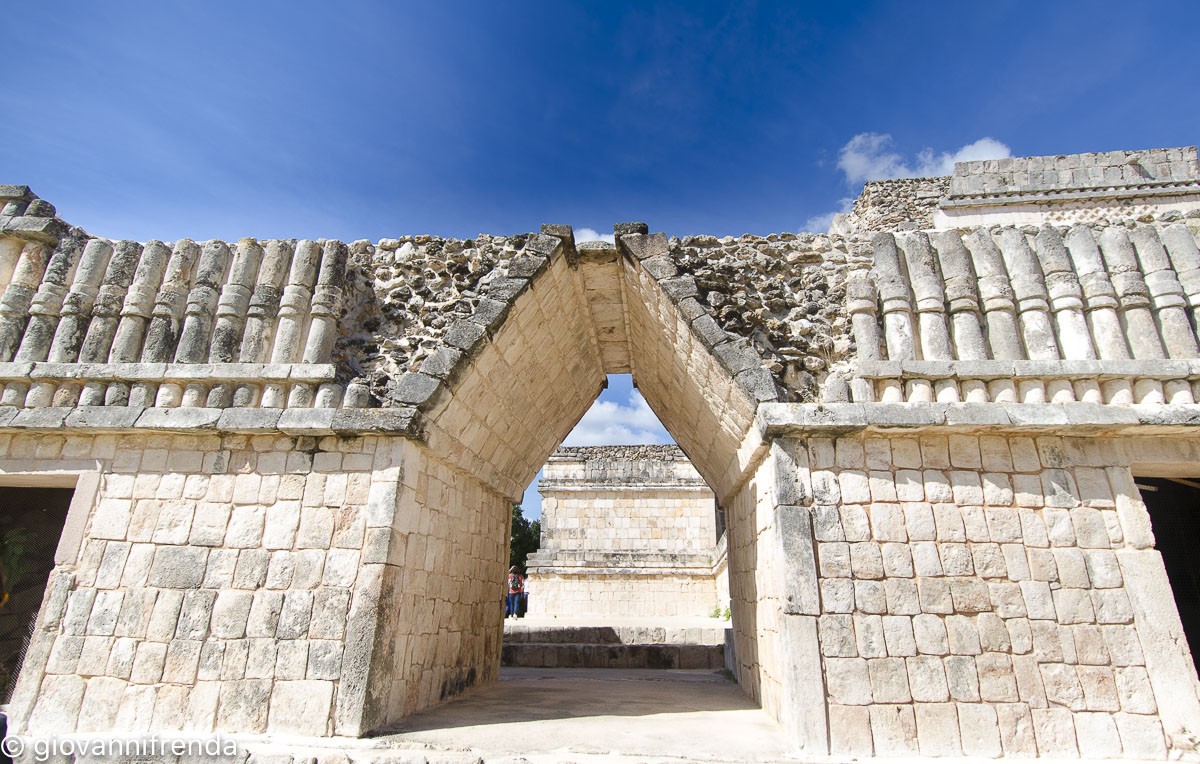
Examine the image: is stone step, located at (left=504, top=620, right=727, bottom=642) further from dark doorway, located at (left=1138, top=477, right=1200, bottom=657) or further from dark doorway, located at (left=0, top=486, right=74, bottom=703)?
dark doorway, located at (left=0, top=486, right=74, bottom=703)

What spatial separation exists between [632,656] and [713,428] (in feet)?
16.9

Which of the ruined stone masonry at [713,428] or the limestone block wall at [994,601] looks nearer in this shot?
the limestone block wall at [994,601]

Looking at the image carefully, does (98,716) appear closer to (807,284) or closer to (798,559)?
(798,559)

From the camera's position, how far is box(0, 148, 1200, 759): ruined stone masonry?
4.34 meters

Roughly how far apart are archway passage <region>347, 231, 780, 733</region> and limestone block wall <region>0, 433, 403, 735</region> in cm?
34

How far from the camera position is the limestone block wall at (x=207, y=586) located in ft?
14.8

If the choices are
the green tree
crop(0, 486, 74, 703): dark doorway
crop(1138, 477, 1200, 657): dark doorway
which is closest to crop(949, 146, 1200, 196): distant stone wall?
crop(1138, 477, 1200, 657): dark doorway

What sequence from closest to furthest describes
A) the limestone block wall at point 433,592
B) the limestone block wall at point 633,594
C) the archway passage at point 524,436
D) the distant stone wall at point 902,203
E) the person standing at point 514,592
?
1. the limestone block wall at point 433,592
2. the archway passage at point 524,436
3. the limestone block wall at point 633,594
4. the person standing at point 514,592
5. the distant stone wall at point 902,203

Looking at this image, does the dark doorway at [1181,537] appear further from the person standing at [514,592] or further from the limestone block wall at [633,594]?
the person standing at [514,592]

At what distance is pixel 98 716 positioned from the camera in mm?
4535

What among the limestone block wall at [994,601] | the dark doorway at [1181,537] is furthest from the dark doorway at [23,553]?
the dark doorway at [1181,537]

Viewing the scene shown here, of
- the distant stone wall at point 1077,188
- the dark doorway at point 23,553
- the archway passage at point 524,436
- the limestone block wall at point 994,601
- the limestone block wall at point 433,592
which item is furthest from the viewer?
the distant stone wall at point 1077,188

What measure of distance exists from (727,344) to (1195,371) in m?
3.33

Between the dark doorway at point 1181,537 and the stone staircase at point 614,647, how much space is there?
5.31m
